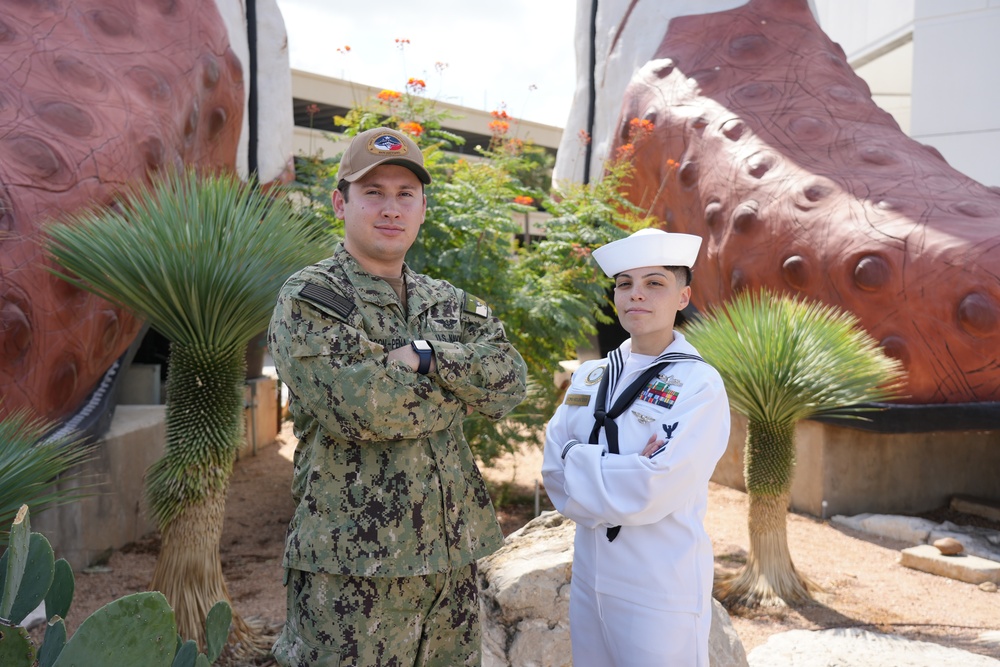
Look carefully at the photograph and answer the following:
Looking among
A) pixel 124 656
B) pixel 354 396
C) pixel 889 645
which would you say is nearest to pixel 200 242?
pixel 354 396

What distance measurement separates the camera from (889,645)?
391 centimetres

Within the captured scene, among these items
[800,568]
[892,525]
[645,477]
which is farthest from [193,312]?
[892,525]

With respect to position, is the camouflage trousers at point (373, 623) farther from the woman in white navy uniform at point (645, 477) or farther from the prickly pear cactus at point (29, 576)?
the prickly pear cactus at point (29, 576)

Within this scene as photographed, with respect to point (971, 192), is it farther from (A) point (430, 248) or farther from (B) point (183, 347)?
(B) point (183, 347)

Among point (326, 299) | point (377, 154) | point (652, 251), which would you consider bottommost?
point (326, 299)

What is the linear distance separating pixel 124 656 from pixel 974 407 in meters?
5.54

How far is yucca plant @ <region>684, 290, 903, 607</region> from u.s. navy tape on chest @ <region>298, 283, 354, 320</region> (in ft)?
10.5

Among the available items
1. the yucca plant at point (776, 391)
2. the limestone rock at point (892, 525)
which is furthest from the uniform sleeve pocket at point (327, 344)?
the limestone rock at point (892, 525)

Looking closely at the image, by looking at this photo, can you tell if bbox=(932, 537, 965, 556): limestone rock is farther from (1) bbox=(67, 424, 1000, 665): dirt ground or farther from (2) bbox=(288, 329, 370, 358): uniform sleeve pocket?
(2) bbox=(288, 329, 370, 358): uniform sleeve pocket

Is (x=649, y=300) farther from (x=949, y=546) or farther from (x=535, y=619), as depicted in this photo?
(x=949, y=546)

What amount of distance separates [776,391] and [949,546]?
1.85 m

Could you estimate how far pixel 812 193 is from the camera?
6328mm

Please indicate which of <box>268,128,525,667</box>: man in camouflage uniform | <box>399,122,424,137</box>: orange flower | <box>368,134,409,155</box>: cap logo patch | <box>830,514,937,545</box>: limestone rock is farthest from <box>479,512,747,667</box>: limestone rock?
<box>830,514,937,545</box>: limestone rock

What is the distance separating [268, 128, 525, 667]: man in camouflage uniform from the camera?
6.79ft
